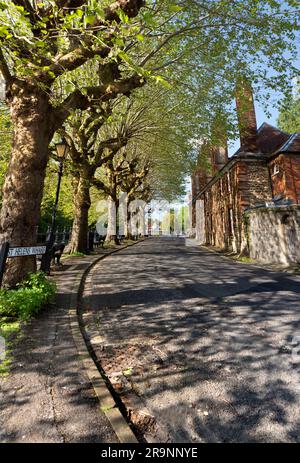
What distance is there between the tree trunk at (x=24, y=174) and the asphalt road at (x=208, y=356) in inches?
81.2

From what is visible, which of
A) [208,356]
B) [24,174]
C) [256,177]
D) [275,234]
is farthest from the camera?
[256,177]

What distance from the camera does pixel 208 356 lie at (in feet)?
12.2

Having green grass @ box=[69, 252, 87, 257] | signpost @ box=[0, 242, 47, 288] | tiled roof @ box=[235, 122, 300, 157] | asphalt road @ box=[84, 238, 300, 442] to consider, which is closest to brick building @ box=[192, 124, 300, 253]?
tiled roof @ box=[235, 122, 300, 157]

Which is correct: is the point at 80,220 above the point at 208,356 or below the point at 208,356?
above

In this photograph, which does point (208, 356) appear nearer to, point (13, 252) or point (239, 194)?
point (13, 252)

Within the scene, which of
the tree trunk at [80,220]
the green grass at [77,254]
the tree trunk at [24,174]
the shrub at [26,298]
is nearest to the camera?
the shrub at [26,298]

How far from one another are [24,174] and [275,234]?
44.5 feet

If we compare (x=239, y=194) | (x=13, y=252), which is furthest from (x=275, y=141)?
(x=13, y=252)

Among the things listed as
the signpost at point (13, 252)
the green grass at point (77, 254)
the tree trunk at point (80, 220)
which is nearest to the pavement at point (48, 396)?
the signpost at point (13, 252)

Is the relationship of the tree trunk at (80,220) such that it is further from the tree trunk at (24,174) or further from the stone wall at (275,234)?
the stone wall at (275,234)

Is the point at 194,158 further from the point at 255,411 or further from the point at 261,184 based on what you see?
the point at 255,411

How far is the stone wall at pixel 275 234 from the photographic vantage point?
13.7 m

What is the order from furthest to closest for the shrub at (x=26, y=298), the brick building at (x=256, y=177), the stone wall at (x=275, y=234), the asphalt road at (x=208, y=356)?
1. the brick building at (x=256, y=177)
2. the stone wall at (x=275, y=234)
3. the shrub at (x=26, y=298)
4. the asphalt road at (x=208, y=356)
